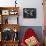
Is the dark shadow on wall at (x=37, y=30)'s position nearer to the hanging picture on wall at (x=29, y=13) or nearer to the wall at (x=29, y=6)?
the wall at (x=29, y=6)

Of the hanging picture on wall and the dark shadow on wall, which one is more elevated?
the hanging picture on wall

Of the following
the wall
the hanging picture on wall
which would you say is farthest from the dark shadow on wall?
the hanging picture on wall

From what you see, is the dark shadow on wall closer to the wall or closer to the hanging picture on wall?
the wall

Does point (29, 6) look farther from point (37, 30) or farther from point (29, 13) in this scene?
point (37, 30)

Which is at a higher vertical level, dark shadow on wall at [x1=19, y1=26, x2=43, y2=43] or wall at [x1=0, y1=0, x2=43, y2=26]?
wall at [x1=0, y1=0, x2=43, y2=26]

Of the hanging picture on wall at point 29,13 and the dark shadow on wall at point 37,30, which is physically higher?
the hanging picture on wall at point 29,13

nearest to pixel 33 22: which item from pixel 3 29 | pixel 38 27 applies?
pixel 38 27

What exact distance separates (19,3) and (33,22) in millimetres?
779

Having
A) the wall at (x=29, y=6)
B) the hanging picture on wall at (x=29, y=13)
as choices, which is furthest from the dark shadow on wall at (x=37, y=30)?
the hanging picture on wall at (x=29, y=13)

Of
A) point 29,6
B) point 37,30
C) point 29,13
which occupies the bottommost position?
point 37,30

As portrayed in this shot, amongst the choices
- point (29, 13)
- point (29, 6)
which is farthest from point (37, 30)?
point (29, 6)

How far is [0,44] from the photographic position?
508 cm

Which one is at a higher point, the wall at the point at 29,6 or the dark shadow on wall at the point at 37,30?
the wall at the point at 29,6

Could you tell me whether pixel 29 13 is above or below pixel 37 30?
above
